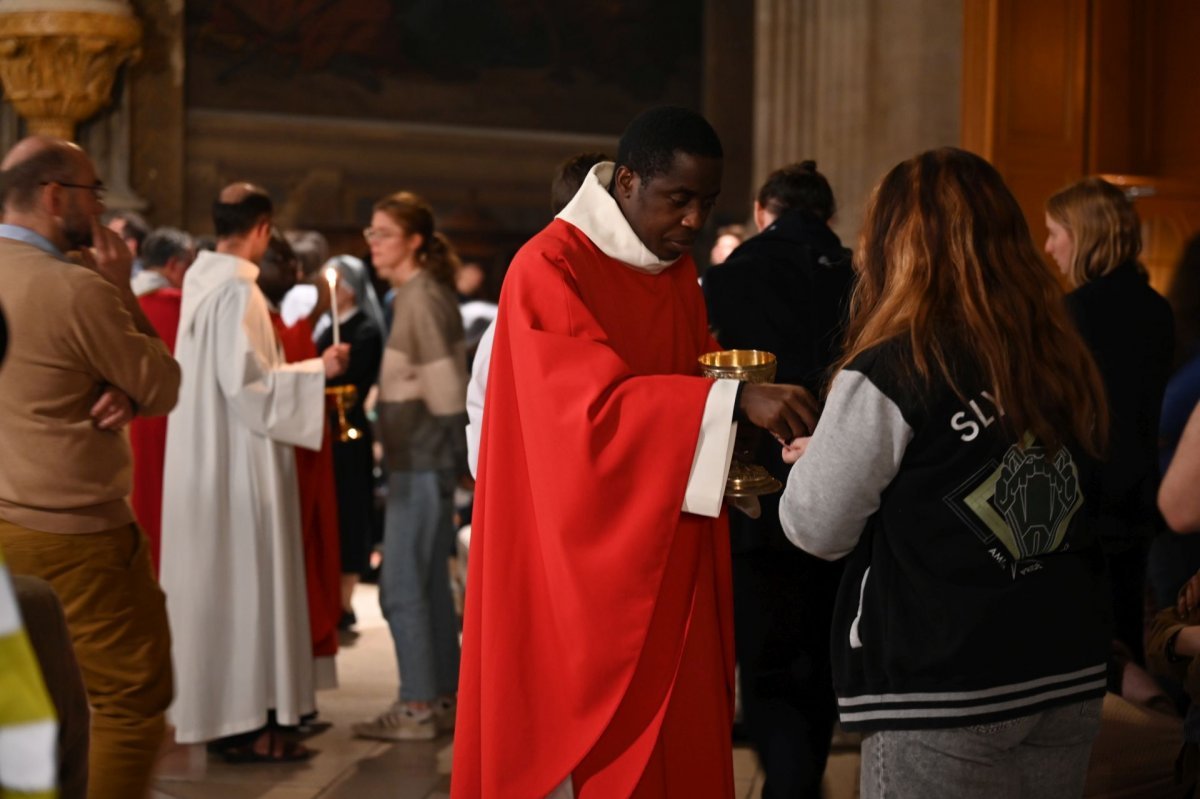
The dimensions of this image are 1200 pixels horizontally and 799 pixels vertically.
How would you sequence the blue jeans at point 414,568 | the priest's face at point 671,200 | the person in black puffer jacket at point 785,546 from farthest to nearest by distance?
the blue jeans at point 414,568 → the person in black puffer jacket at point 785,546 → the priest's face at point 671,200

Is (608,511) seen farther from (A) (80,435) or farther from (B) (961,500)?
(A) (80,435)

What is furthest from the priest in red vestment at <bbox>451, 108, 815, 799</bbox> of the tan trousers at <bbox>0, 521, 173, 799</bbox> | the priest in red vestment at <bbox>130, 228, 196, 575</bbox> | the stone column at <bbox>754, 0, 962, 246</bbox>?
the stone column at <bbox>754, 0, 962, 246</bbox>

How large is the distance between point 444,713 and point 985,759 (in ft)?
10.7

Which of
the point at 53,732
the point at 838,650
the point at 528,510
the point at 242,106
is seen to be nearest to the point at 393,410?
the point at 528,510

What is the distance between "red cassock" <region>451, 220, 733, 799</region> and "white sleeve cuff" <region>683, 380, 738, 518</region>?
0.07 ft

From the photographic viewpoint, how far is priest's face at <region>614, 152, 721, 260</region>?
8.93 ft

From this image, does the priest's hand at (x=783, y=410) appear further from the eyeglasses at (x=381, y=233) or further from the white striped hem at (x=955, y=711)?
the eyeglasses at (x=381, y=233)

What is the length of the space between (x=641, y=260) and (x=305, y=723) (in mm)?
3178

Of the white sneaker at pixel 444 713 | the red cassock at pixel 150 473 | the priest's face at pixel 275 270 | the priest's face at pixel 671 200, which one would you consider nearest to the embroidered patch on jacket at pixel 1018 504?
the priest's face at pixel 671 200

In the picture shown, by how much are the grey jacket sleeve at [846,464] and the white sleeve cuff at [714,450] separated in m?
0.24

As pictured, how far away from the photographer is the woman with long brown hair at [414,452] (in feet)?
17.0

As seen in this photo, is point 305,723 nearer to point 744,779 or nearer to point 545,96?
point 744,779

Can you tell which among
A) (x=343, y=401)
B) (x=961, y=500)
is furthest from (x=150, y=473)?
(x=961, y=500)

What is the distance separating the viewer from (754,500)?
265cm
